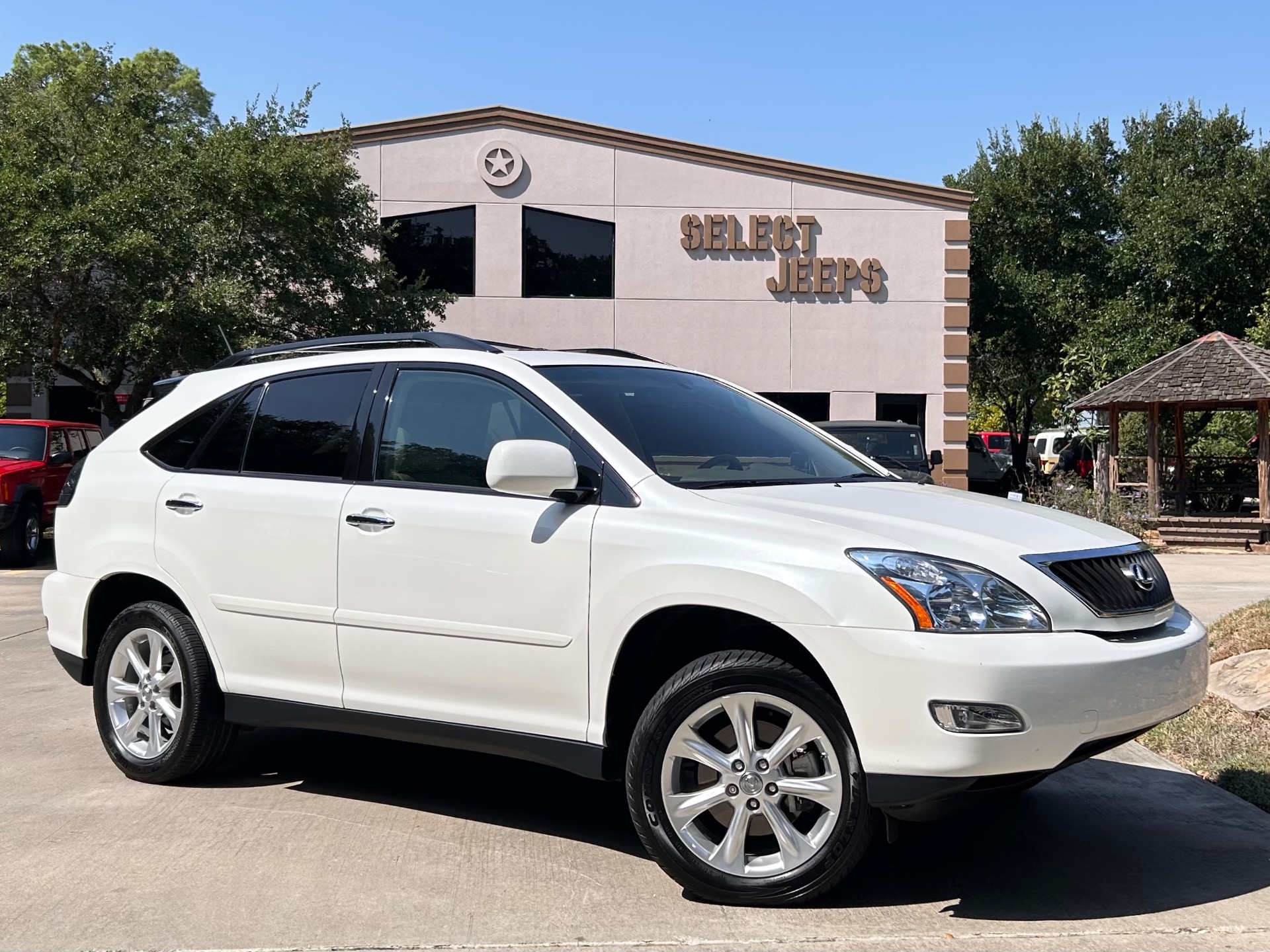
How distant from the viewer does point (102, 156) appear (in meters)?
17.1

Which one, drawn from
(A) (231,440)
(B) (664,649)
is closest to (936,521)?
(B) (664,649)

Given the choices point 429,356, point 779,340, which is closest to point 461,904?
point 429,356

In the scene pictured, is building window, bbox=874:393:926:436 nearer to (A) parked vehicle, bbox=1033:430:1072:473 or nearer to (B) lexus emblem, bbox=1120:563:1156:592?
(A) parked vehicle, bbox=1033:430:1072:473

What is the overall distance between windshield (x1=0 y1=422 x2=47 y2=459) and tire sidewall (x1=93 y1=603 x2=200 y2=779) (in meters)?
11.4

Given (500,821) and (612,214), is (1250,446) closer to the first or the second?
(612,214)

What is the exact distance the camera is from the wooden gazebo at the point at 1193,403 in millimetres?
19047

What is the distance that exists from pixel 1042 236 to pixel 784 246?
9.72m

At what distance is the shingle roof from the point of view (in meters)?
18.9

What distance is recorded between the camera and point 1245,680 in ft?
22.0

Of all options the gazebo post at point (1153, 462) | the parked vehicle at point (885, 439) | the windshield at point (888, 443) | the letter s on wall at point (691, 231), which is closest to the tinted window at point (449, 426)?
the parked vehicle at point (885, 439)

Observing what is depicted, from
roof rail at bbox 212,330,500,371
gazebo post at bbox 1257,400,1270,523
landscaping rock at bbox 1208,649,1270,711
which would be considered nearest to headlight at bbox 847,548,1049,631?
roof rail at bbox 212,330,500,371

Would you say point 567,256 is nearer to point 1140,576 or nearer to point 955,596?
point 1140,576

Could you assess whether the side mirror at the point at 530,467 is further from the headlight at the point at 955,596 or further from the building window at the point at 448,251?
the building window at the point at 448,251

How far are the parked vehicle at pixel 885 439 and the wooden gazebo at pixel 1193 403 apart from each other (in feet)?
21.3
